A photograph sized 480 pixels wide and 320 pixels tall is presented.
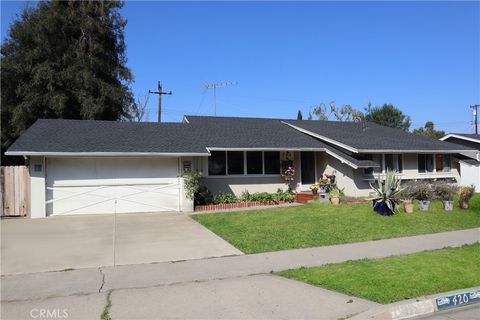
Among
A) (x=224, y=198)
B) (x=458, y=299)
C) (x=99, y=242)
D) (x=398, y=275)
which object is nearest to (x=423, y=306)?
(x=458, y=299)

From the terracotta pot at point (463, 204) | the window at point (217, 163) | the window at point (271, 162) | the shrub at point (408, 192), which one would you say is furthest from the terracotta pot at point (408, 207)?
the window at point (217, 163)

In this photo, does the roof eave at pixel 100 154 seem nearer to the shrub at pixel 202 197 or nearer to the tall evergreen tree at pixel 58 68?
the shrub at pixel 202 197

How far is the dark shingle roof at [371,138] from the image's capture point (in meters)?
20.2

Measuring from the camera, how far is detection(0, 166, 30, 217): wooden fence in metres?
15.2

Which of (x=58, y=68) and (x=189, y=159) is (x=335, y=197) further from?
(x=58, y=68)

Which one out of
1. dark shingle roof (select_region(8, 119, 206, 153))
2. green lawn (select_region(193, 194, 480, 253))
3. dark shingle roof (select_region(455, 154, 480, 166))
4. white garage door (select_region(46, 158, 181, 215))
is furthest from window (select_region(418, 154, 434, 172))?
white garage door (select_region(46, 158, 181, 215))

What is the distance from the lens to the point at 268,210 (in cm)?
1608

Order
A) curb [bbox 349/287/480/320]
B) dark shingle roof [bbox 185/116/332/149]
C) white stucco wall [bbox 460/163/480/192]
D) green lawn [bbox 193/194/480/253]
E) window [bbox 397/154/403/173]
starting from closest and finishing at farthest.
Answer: curb [bbox 349/287/480/320] → green lawn [bbox 193/194/480/253] → dark shingle roof [bbox 185/116/332/149] → window [bbox 397/154/403/173] → white stucco wall [bbox 460/163/480/192]

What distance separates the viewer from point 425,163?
73.8ft

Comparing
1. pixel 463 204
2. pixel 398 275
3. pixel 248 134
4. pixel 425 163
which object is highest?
pixel 248 134

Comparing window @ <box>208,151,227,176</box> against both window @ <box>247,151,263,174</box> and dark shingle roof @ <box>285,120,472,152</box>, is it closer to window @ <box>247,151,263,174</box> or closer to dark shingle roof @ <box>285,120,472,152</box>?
window @ <box>247,151,263,174</box>

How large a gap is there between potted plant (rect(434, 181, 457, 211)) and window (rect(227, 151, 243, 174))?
8078mm

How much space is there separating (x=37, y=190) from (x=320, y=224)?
9599 millimetres

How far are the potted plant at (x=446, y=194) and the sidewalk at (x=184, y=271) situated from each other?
5514 mm
